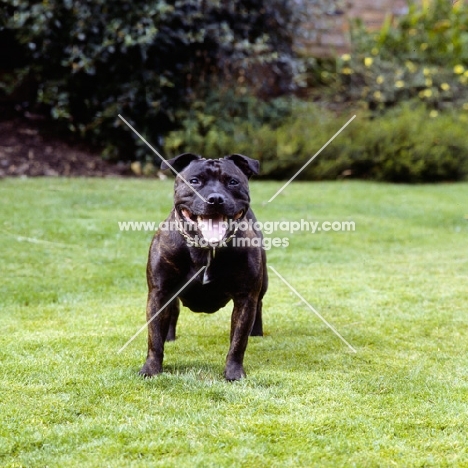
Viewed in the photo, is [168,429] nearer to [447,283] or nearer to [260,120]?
[447,283]

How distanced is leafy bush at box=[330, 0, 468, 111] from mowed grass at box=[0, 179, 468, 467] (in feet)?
19.2

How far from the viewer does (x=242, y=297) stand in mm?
4738

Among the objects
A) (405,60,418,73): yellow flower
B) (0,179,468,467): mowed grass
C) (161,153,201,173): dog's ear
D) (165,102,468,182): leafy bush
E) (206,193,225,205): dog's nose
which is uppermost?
(405,60,418,73): yellow flower

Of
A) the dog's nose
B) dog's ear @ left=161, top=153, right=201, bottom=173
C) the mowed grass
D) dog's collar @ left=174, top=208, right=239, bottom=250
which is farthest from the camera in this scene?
dog's ear @ left=161, top=153, right=201, bottom=173

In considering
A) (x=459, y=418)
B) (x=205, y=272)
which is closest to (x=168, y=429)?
(x=205, y=272)

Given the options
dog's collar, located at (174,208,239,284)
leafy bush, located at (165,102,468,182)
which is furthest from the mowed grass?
leafy bush, located at (165,102,468,182)

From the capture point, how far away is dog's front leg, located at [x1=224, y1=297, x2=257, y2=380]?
458 cm

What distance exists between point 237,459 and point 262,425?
39cm

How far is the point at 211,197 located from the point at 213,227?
0.66ft

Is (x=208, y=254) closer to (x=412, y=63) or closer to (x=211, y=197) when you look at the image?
(x=211, y=197)

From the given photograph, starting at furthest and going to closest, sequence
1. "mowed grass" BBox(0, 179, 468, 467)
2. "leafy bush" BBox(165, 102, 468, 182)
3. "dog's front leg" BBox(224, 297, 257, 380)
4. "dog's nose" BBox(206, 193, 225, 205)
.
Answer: "leafy bush" BBox(165, 102, 468, 182) < "dog's front leg" BBox(224, 297, 257, 380) < "dog's nose" BBox(206, 193, 225, 205) < "mowed grass" BBox(0, 179, 468, 467)

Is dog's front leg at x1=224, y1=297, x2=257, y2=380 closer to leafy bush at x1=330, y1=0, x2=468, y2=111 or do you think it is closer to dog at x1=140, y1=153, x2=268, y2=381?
dog at x1=140, y1=153, x2=268, y2=381

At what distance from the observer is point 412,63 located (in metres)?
15.9

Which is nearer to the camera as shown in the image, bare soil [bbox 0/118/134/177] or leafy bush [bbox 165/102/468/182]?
bare soil [bbox 0/118/134/177]
